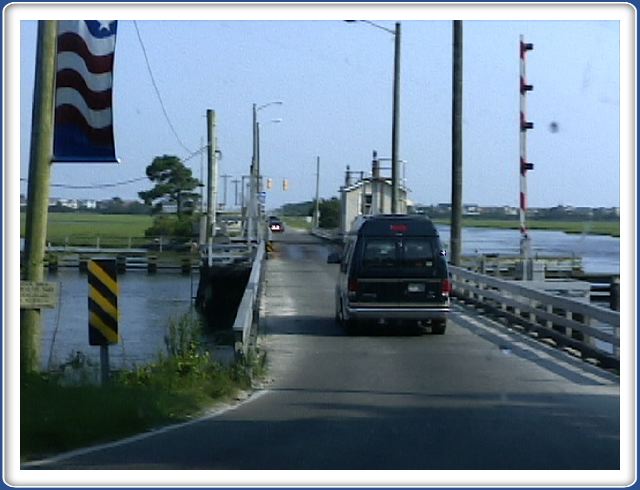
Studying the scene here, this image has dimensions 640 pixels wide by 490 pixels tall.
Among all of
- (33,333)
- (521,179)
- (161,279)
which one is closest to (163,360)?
(33,333)

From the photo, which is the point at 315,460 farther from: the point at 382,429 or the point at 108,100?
the point at 108,100

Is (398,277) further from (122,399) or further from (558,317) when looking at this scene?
(122,399)

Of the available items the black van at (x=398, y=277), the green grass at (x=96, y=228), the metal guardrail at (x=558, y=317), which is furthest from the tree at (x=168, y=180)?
the black van at (x=398, y=277)

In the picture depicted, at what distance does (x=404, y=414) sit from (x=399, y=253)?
883 centimetres

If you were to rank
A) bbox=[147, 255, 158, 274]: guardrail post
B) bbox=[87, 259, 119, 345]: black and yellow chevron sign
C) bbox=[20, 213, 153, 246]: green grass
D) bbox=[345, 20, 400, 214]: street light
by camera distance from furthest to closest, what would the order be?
bbox=[147, 255, 158, 274]: guardrail post → bbox=[345, 20, 400, 214]: street light → bbox=[20, 213, 153, 246]: green grass → bbox=[87, 259, 119, 345]: black and yellow chevron sign

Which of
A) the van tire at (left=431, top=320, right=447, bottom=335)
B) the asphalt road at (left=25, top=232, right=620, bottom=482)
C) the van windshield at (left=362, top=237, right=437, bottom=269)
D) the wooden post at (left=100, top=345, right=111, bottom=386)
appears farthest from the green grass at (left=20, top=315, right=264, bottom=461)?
the van tire at (left=431, top=320, right=447, bottom=335)

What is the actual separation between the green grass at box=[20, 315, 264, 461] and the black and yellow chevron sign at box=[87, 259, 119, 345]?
561 millimetres

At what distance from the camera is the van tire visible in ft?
73.6

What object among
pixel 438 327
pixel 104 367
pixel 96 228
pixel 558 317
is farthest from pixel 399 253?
pixel 96 228

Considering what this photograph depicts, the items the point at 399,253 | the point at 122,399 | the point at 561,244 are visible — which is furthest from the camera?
the point at 399,253

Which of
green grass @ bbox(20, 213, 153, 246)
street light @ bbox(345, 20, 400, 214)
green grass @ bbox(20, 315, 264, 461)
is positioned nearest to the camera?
green grass @ bbox(20, 315, 264, 461)

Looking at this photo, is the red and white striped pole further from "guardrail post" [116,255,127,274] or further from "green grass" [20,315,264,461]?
"guardrail post" [116,255,127,274]

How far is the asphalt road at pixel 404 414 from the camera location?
34.4 feet

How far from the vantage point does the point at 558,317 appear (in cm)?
2098
